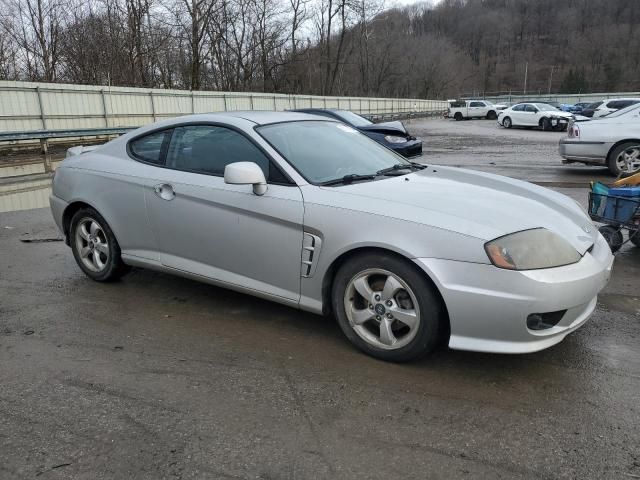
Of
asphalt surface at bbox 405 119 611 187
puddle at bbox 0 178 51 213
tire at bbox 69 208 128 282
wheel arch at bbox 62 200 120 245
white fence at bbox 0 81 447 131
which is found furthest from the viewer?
white fence at bbox 0 81 447 131

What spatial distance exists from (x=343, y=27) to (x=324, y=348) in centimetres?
5322

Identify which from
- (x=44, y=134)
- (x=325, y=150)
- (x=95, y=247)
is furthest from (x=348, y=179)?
(x=44, y=134)

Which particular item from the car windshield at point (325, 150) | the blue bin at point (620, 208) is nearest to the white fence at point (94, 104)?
the car windshield at point (325, 150)

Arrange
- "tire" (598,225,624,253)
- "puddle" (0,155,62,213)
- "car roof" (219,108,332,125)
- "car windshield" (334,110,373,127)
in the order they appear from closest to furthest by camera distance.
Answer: "car roof" (219,108,332,125), "tire" (598,225,624,253), "puddle" (0,155,62,213), "car windshield" (334,110,373,127)

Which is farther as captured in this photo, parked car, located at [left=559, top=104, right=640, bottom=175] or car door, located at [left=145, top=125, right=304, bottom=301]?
parked car, located at [left=559, top=104, right=640, bottom=175]

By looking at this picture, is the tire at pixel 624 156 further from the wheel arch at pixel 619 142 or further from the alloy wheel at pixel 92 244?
the alloy wheel at pixel 92 244

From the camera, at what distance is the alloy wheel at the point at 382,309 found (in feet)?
10.4

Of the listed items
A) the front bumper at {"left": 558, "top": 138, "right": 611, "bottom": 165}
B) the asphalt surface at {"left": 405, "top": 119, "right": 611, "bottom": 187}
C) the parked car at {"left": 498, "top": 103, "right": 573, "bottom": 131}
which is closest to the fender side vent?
the asphalt surface at {"left": 405, "top": 119, "right": 611, "bottom": 187}

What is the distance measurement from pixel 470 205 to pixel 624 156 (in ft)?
29.2

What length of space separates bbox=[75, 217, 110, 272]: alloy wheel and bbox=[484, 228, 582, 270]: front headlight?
3.31 m

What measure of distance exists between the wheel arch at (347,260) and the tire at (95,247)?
2115 millimetres

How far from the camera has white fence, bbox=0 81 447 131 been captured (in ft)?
56.2

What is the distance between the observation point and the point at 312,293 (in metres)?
3.53

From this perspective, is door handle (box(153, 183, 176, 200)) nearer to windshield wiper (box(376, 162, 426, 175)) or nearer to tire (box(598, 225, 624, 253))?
windshield wiper (box(376, 162, 426, 175))
